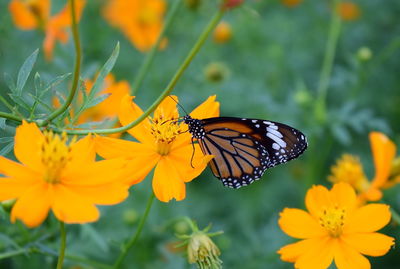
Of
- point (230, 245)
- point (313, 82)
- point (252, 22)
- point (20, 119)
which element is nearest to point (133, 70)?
point (252, 22)

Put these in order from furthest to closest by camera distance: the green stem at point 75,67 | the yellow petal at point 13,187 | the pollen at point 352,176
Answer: the pollen at point 352,176 < the yellow petal at point 13,187 < the green stem at point 75,67

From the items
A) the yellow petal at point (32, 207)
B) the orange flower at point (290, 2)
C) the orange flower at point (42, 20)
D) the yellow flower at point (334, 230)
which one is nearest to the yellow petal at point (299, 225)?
the yellow flower at point (334, 230)

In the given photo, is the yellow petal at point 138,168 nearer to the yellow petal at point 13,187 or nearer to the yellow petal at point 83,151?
the yellow petal at point 83,151

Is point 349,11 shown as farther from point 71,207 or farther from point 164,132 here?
point 71,207

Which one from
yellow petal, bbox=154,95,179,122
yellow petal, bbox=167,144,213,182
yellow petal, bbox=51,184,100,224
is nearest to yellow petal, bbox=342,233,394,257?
yellow petal, bbox=167,144,213,182

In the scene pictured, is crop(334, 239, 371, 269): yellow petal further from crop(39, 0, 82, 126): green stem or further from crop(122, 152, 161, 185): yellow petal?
crop(39, 0, 82, 126): green stem
